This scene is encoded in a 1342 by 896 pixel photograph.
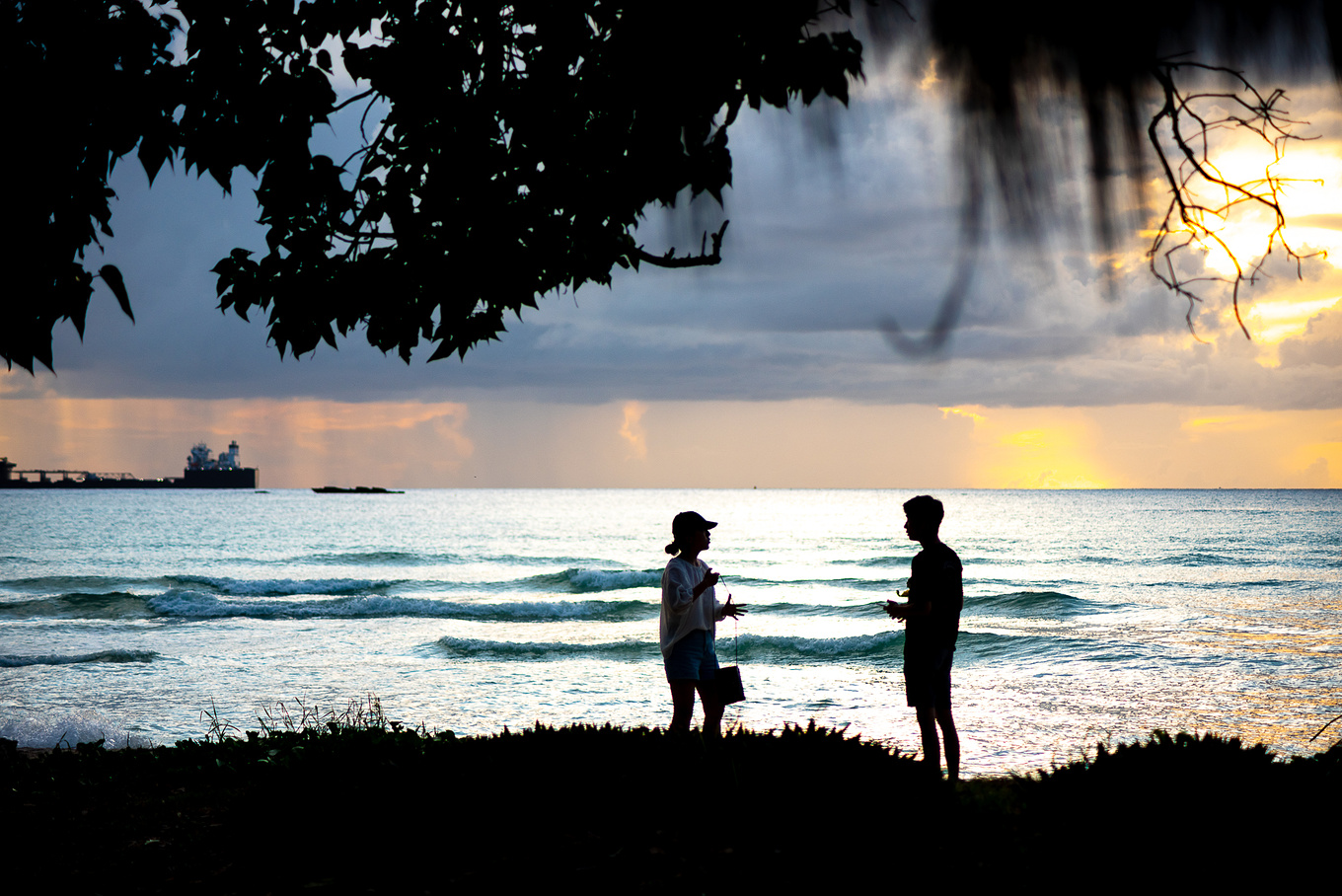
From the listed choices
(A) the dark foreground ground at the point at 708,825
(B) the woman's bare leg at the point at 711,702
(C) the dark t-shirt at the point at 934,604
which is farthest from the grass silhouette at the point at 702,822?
(B) the woman's bare leg at the point at 711,702

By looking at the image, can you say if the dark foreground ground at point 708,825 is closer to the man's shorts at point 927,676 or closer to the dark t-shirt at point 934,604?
the man's shorts at point 927,676

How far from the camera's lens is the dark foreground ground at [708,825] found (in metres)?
4.04

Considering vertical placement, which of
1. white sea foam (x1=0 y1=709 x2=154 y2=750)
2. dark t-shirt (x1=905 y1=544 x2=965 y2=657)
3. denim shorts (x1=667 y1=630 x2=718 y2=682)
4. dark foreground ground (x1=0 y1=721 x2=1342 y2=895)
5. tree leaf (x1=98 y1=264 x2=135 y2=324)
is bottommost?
white sea foam (x1=0 y1=709 x2=154 y2=750)

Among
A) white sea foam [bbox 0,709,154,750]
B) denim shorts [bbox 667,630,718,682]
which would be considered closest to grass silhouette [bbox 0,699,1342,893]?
denim shorts [bbox 667,630,718,682]

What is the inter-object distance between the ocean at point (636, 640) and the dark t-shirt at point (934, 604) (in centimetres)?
152

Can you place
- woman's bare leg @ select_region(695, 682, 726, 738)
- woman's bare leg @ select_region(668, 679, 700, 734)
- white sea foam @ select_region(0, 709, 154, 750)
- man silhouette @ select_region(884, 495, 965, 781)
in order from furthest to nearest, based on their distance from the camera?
white sea foam @ select_region(0, 709, 154, 750) → woman's bare leg @ select_region(695, 682, 726, 738) → woman's bare leg @ select_region(668, 679, 700, 734) → man silhouette @ select_region(884, 495, 965, 781)

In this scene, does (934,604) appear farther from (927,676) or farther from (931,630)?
(927,676)

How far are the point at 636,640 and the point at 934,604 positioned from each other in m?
16.5

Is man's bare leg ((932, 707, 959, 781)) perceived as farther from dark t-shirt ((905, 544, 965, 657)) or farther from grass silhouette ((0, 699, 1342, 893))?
grass silhouette ((0, 699, 1342, 893))

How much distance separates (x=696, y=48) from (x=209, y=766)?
299 inches

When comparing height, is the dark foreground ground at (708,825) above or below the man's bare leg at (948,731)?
above

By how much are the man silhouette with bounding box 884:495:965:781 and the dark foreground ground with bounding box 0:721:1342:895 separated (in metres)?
1.02

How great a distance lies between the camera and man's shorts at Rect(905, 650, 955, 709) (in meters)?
6.50

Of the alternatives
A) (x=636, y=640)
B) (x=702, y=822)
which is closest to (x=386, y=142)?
(x=702, y=822)
